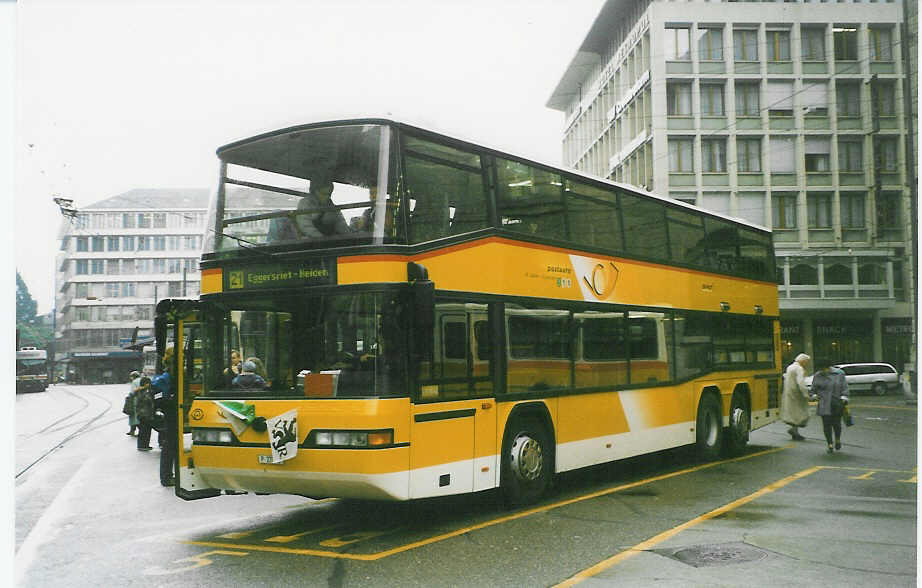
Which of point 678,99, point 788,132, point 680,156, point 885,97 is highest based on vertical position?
point 678,99

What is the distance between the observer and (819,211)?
27.1 m

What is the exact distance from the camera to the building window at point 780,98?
2285 cm

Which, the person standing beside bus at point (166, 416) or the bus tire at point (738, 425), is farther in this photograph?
the bus tire at point (738, 425)

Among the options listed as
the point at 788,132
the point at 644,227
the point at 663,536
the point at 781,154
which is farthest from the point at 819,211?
the point at 663,536

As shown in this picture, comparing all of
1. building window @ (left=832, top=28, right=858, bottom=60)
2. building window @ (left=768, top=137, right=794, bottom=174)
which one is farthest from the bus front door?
building window @ (left=768, top=137, right=794, bottom=174)

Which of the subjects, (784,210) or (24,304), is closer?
(24,304)

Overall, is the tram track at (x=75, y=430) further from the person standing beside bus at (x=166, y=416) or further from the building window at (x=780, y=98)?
the building window at (x=780, y=98)

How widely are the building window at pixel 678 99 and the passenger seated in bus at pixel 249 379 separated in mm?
Result: 34888

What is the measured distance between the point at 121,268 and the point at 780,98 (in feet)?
117

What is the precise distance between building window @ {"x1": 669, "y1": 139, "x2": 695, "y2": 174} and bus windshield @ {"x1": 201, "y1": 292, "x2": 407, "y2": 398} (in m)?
36.4

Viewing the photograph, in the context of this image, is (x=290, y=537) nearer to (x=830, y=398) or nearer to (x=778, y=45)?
(x=830, y=398)

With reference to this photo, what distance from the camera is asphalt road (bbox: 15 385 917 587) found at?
22.2ft

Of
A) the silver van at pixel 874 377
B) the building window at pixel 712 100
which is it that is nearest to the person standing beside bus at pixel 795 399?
the silver van at pixel 874 377

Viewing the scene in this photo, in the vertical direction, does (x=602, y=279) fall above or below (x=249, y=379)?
above
